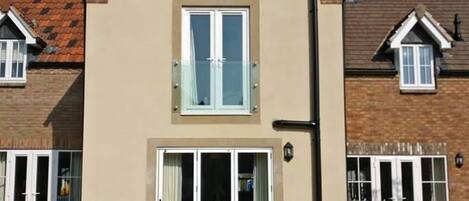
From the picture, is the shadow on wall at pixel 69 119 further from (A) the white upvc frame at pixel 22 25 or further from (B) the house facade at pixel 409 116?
(B) the house facade at pixel 409 116

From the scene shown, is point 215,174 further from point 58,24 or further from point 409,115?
point 58,24

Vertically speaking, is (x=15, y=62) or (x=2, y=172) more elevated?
(x=15, y=62)

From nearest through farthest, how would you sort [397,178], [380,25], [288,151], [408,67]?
[288,151]
[397,178]
[408,67]
[380,25]

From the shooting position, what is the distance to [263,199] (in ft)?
40.7

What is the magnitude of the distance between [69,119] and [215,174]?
182 inches

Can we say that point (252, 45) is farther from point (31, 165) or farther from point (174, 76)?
point (31, 165)

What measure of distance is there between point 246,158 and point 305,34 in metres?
2.81

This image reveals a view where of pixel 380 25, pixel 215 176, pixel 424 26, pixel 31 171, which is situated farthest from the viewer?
pixel 380 25

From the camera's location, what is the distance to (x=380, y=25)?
55.5 ft

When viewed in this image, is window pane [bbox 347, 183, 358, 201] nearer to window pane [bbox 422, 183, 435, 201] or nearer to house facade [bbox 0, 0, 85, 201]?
window pane [bbox 422, 183, 435, 201]

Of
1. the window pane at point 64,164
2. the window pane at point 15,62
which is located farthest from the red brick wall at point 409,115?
the window pane at point 15,62

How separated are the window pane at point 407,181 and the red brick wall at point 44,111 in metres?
7.98

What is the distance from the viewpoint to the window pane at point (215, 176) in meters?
12.4

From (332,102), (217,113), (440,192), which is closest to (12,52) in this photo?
(217,113)
